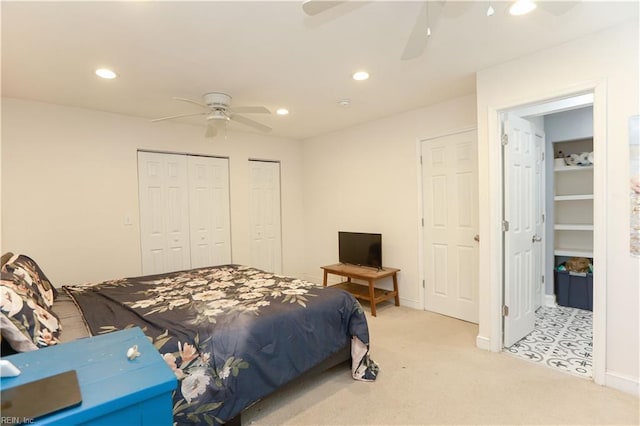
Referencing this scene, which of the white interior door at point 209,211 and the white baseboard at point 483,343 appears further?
the white interior door at point 209,211

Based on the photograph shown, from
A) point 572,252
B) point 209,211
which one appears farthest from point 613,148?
point 209,211

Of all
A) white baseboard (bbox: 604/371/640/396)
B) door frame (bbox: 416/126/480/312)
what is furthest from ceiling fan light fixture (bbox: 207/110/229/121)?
white baseboard (bbox: 604/371/640/396)

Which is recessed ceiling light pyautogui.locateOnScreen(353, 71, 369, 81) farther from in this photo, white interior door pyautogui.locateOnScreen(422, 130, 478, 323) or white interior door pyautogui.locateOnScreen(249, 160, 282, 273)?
white interior door pyautogui.locateOnScreen(249, 160, 282, 273)

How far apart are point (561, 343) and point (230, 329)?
9.55 ft

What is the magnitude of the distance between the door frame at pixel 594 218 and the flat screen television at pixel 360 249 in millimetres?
1449

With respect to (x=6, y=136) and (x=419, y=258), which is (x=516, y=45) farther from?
(x=6, y=136)

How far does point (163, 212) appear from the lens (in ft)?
13.3

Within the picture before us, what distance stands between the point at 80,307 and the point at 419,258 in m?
3.33

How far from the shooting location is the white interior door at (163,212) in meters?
3.93

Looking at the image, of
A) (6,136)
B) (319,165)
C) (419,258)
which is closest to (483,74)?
(419,258)

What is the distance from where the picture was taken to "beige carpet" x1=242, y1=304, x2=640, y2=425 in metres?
1.96

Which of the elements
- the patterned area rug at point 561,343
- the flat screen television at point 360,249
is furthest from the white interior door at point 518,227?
the flat screen television at point 360,249

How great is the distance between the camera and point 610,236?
2.18 m

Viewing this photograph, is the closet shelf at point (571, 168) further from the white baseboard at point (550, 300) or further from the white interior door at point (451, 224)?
the white baseboard at point (550, 300)
